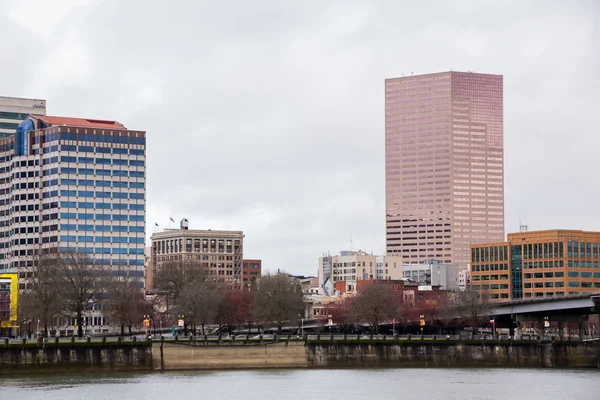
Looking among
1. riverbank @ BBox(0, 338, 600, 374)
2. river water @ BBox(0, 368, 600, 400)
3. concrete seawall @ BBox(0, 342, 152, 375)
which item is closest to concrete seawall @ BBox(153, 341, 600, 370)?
riverbank @ BBox(0, 338, 600, 374)

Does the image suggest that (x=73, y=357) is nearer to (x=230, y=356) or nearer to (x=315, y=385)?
(x=230, y=356)

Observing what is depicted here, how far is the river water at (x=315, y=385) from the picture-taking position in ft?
425

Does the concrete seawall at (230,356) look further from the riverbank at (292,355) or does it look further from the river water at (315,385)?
the river water at (315,385)

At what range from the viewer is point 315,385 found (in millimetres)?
143125

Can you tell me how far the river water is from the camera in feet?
425

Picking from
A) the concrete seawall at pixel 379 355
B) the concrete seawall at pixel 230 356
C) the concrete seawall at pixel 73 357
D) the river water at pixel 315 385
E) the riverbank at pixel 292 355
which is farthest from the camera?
the concrete seawall at pixel 379 355

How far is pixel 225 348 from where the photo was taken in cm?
17350

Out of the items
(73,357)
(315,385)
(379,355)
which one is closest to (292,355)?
(379,355)

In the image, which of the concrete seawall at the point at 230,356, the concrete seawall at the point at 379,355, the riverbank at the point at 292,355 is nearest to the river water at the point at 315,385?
the riverbank at the point at 292,355

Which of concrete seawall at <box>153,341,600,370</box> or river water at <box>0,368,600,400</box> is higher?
concrete seawall at <box>153,341,600,370</box>

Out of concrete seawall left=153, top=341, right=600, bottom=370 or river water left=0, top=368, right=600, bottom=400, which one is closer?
river water left=0, top=368, right=600, bottom=400

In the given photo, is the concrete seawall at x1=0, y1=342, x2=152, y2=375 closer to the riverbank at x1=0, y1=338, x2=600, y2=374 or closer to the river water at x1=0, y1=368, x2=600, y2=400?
the riverbank at x1=0, y1=338, x2=600, y2=374

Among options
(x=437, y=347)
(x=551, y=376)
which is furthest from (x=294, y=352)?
(x=551, y=376)

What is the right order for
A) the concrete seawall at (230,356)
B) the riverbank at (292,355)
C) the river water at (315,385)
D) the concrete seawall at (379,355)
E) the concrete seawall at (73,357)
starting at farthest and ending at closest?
the concrete seawall at (379,355)
the concrete seawall at (230,356)
the riverbank at (292,355)
the concrete seawall at (73,357)
the river water at (315,385)
